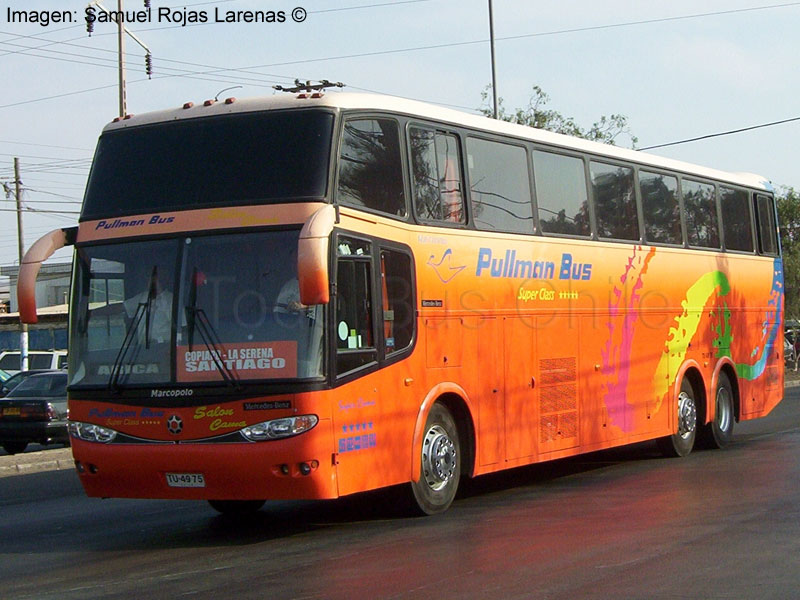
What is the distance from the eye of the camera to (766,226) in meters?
20.4

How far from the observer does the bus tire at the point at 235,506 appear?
1259cm

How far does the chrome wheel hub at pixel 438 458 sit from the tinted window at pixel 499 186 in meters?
2.30

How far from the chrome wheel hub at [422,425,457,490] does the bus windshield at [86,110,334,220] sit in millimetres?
2781

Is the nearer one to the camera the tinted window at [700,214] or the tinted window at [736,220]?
the tinted window at [700,214]

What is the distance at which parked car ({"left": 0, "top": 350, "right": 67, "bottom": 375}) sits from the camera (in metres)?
35.2

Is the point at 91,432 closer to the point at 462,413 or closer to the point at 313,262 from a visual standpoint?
the point at 313,262

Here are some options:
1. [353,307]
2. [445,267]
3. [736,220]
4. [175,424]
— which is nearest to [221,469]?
[175,424]

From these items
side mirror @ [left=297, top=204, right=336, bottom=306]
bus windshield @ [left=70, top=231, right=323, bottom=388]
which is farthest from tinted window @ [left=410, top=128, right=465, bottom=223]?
side mirror @ [left=297, top=204, right=336, bottom=306]

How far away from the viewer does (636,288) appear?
52.3 feet

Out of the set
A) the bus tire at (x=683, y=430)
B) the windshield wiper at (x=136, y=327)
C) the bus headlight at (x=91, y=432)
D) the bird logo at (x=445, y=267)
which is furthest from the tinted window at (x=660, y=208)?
the bus headlight at (x=91, y=432)

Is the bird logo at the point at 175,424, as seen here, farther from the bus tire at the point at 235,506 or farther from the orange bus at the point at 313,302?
the bus tire at the point at 235,506

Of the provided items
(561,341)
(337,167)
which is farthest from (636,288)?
(337,167)

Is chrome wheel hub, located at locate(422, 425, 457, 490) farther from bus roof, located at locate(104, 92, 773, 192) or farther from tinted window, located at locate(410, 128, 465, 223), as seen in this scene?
bus roof, located at locate(104, 92, 773, 192)

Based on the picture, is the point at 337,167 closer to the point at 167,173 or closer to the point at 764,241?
the point at 167,173
